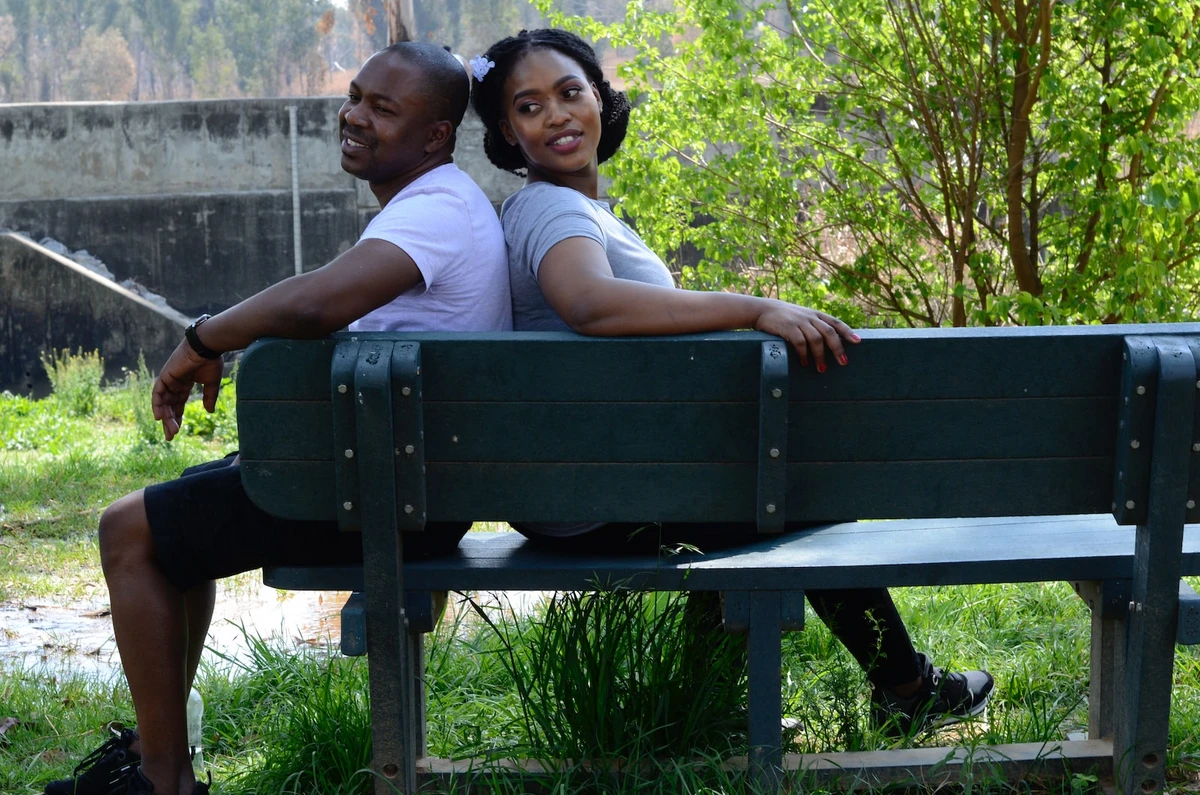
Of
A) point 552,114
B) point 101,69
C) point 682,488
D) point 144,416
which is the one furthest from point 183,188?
point 101,69

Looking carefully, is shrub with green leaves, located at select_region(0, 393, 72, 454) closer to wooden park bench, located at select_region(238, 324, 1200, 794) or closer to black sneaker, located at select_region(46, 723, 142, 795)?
black sneaker, located at select_region(46, 723, 142, 795)

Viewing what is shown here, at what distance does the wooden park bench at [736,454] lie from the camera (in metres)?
2.30

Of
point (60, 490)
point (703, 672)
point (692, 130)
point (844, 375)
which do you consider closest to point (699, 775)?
point (703, 672)

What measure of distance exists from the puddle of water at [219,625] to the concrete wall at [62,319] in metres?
11.7

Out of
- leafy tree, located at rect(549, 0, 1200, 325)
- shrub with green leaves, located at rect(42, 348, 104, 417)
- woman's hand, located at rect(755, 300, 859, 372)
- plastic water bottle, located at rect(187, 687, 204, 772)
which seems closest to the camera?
woman's hand, located at rect(755, 300, 859, 372)

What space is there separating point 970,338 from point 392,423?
39.1 inches

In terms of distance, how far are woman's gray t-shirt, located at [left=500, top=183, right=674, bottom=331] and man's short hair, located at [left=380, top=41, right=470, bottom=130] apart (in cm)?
24

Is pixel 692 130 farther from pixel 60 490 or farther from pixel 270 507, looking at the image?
pixel 270 507

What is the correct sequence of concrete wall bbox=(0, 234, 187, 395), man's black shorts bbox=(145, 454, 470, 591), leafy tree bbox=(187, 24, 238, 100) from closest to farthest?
man's black shorts bbox=(145, 454, 470, 591), concrete wall bbox=(0, 234, 187, 395), leafy tree bbox=(187, 24, 238, 100)

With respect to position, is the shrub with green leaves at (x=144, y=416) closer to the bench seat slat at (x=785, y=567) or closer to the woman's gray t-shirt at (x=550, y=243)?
the woman's gray t-shirt at (x=550, y=243)

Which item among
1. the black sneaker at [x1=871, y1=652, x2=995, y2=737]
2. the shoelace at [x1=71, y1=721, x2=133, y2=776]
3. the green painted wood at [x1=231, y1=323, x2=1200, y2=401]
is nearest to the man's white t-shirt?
the green painted wood at [x1=231, y1=323, x2=1200, y2=401]

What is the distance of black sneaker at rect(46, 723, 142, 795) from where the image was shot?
8.39ft

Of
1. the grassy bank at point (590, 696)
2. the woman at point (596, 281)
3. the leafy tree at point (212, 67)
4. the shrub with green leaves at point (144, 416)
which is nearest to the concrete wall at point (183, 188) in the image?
the shrub with green leaves at point (144, 416)

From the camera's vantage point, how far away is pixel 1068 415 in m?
2.36
